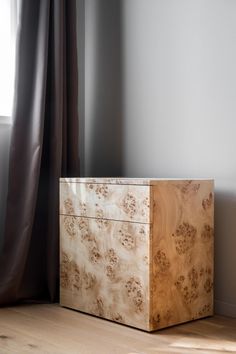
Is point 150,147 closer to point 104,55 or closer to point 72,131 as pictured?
point 72,131

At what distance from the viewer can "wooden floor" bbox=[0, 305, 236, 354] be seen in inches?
77.7

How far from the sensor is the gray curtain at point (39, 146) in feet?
8.89

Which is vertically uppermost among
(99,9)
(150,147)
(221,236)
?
(99,9)

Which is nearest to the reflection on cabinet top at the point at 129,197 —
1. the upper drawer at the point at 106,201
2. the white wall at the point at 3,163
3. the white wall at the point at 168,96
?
the upper drawer at the point at 106,201

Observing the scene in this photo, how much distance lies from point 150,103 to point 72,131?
17.9 inches

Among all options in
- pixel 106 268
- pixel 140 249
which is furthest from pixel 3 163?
pixel 140 249

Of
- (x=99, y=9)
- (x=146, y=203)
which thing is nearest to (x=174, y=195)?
(x=146, y=203)

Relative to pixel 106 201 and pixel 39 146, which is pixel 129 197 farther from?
pixel 39 146

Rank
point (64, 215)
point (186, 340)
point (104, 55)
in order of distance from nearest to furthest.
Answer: point (186, 340) < point (64, 215) < point (104, 55)

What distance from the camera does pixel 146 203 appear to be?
217cm

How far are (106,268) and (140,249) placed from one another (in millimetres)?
238

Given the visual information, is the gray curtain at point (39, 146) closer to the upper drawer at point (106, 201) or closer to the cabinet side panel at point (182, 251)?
the upper drawer at point (106, 201)

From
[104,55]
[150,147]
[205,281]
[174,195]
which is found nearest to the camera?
[174,195]

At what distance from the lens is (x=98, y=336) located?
2.13 metres
